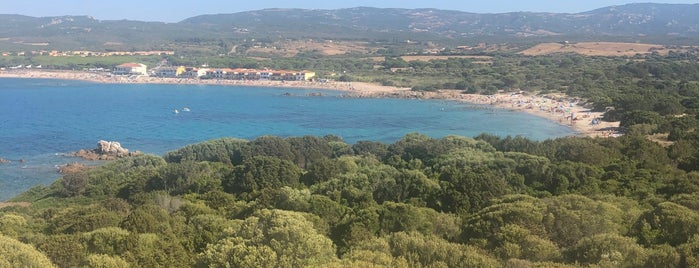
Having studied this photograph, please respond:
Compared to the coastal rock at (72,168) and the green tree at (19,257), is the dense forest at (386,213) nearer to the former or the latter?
the green tree at (19,257)

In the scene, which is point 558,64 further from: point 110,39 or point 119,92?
point 110,39

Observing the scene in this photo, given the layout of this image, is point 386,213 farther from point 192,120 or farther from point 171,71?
point 171,71

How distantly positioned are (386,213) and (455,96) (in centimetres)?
5297

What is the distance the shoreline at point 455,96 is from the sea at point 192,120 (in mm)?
1831

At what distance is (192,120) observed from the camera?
173ft

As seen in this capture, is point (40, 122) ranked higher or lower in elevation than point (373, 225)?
lower

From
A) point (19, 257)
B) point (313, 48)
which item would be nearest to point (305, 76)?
point (313, 48)

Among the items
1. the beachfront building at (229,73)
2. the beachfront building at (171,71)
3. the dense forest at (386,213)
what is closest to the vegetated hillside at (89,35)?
the beachfront building at (171,71)

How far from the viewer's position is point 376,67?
94250 mm

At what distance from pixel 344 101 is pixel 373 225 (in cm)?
5193

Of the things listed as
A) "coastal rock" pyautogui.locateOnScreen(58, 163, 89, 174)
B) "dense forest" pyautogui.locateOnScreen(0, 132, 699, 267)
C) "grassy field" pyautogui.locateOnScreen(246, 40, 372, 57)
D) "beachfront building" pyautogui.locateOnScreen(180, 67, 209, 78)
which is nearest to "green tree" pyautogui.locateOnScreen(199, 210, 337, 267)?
"dense forest" pyautogui.locateOnScreen(0, 132, 699, 267)

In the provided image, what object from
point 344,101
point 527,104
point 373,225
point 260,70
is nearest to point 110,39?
point 260,70

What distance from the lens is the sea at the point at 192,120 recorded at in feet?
130

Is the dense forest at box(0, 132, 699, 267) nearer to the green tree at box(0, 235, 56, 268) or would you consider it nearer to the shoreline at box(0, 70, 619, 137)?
the green tree at box(0, 235, 56, 268)
